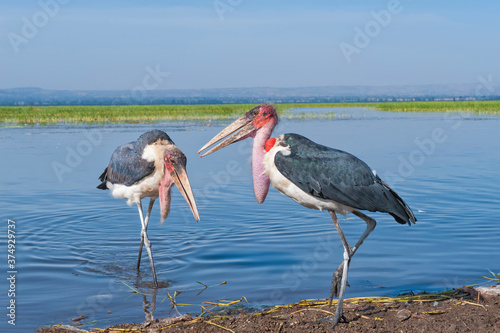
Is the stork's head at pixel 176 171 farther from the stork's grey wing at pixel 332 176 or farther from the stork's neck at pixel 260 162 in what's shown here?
the stork's grey wing at pixel 332 176

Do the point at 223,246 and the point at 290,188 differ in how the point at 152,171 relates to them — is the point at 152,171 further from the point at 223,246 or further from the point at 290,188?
the point at 290,188

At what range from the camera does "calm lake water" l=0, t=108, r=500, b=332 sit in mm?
6176

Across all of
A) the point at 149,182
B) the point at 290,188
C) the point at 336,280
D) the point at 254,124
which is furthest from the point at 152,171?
the point at 336,280

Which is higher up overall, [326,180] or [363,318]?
[326,180]

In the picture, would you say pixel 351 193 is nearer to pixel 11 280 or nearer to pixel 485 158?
pixel 11 280

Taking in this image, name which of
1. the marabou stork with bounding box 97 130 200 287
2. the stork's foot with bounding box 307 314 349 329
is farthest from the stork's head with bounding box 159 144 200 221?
the stork's foot with bounding box 307 314 349 329

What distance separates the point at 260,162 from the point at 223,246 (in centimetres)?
262

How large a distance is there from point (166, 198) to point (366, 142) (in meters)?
15.2

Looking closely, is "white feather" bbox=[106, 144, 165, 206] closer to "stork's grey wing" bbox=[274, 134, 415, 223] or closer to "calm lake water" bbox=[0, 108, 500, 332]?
"calm lake water" bbox=[0, 108, 500, 332]

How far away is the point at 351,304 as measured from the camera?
5.44 metres

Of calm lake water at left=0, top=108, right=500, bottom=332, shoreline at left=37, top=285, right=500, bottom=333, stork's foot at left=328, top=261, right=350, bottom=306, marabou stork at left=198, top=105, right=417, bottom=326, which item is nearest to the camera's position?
shoreline at left=37, top=285, right=500, bottom=333

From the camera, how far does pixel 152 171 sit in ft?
22.4

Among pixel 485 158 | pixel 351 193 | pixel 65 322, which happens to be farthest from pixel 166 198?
pixel 485 158

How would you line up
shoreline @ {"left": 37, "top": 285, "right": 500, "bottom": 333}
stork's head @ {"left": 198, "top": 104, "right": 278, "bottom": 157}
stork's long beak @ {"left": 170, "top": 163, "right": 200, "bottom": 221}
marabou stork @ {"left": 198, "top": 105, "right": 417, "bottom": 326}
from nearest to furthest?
shoreline @ {"left": 37, "top": 285, "right": 500, "bottom": 333} < marabou stork @ {"left": 198, "top": 105, "right": 417, "bottom": 326} < stork's head @ {"left": 198, "top": 104, "right": 278, "bottom": 157} < stork's long beak @ {"left": 170, "top": 163, "right": 200, "bottom": 221}
